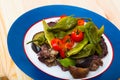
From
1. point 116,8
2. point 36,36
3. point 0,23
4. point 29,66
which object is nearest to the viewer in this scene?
point 29,66

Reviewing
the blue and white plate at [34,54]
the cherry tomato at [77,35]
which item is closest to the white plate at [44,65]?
the blue and white plate at [34,54]

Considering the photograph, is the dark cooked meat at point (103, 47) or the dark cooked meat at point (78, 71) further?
the dark cooked meat at point (103, 47)

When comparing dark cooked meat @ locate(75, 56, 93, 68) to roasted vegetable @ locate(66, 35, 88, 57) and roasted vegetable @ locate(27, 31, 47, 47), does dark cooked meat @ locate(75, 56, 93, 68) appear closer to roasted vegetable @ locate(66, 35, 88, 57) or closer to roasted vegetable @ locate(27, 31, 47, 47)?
roasted vegetable @ locate(66, 35, 88, 57)

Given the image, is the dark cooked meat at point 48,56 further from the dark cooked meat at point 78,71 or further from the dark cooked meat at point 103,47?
the dark cooked meat at point 103,47

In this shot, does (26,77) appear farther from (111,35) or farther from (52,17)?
(111,35)

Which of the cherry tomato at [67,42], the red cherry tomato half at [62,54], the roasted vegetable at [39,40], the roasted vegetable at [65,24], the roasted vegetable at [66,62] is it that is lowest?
the roasted vegetable at [66,62]

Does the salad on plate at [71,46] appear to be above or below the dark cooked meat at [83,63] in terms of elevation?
above

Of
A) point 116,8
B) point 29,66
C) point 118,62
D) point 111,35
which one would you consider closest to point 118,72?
point 118,62
